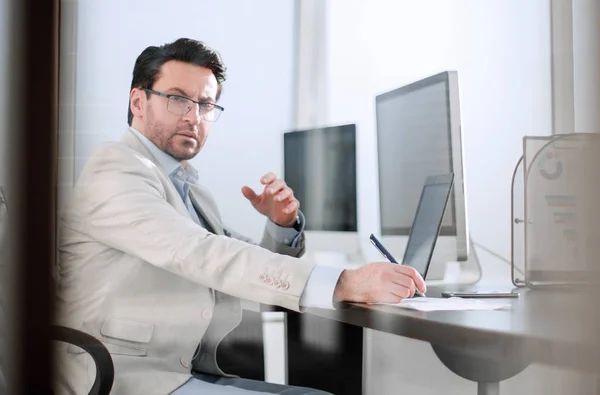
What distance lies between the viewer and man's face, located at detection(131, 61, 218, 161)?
110 cm

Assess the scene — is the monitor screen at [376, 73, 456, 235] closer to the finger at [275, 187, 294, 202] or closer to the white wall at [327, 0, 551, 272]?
the white wall at [327, 0, 551, 272]

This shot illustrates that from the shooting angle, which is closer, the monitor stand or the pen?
the pen

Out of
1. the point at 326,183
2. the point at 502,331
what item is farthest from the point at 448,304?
the point at 326,183

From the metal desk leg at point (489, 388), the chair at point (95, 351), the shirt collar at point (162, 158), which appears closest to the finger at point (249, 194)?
the shirt collar at point (162, 158)

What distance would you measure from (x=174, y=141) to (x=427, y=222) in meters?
0.55

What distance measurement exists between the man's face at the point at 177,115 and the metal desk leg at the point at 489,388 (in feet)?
1.98

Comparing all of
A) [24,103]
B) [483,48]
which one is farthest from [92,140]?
[483,48]

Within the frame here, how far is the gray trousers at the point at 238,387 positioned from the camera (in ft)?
3.74

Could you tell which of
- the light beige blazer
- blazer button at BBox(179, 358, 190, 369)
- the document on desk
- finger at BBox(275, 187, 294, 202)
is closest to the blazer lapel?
the light beige blazer

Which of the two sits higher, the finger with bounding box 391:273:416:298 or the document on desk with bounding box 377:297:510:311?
the finger with bounding box 391:273:416:298

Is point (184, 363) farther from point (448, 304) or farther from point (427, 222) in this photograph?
point (427, 222)

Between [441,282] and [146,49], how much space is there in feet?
2.48

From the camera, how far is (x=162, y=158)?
1.14 meters

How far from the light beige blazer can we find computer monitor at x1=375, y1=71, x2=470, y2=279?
0.23 metres
